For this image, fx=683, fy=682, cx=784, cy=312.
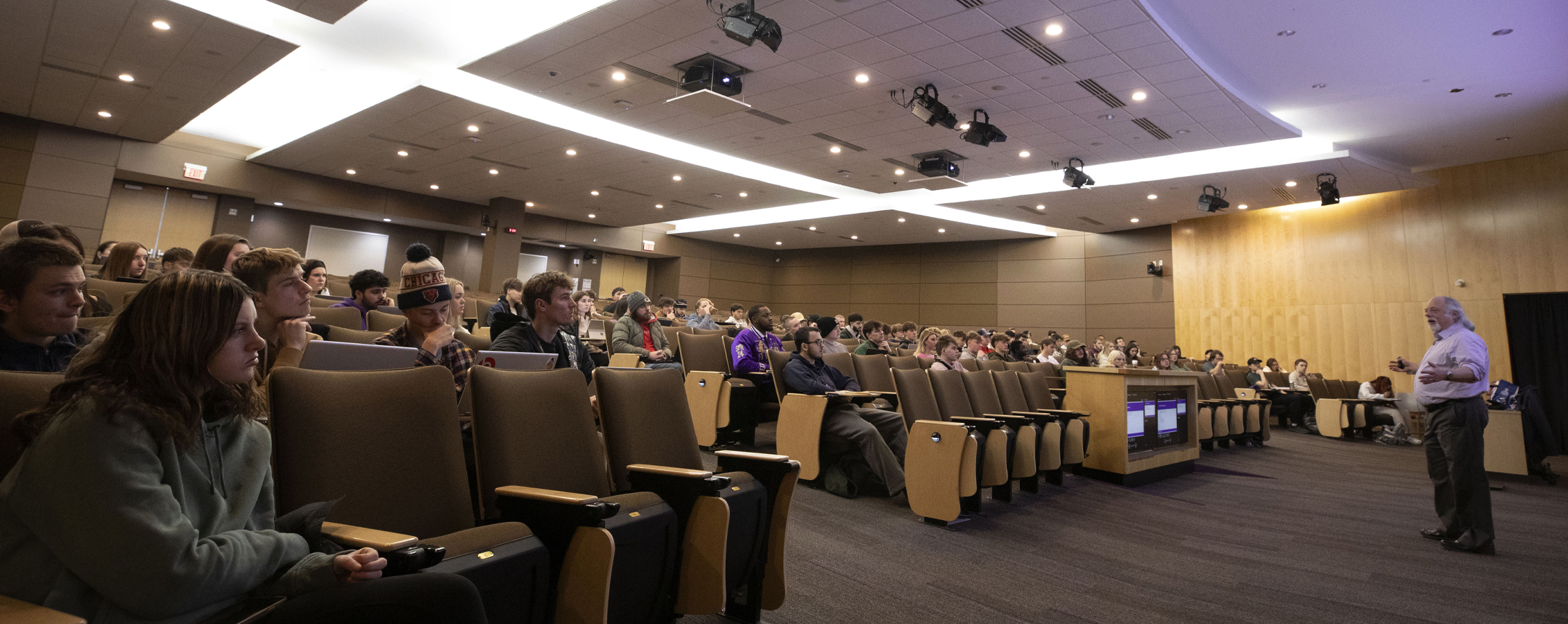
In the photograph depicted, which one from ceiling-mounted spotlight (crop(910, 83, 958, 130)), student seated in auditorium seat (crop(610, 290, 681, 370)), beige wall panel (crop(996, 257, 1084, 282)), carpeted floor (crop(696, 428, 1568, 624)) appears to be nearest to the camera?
carpeted floor (crop(696, 428, 1568, 624))

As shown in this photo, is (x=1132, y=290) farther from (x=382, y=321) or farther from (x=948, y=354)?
(x=382, y=321)

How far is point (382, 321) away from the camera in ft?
10.8

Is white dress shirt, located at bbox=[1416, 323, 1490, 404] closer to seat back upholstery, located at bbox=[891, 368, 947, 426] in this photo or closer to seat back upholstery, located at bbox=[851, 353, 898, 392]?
seat back upholstery, located at bbox=[891, 368, 947, 426]

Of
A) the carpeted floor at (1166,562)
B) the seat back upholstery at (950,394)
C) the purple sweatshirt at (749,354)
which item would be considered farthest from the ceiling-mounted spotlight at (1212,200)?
the purple sweatshirt at (749,354)

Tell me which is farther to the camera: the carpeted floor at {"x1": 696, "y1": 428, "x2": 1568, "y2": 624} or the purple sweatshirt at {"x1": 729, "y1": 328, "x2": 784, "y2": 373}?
the purple sweatshirt at {"x1": 729, "y1": 328, "x2": 784, "y2": 373}

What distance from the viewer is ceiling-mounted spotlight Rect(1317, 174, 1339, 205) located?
8.77 m

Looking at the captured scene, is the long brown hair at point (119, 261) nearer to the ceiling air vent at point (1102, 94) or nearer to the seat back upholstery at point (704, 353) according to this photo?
the seat back upholstery at point (704, 353)

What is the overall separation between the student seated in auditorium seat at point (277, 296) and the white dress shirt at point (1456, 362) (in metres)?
4.87

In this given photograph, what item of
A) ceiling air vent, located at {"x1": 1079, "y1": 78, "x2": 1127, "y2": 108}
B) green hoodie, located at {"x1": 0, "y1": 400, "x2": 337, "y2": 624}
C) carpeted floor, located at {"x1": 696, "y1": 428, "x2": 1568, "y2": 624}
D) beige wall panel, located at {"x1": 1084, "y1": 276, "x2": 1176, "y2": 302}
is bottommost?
carpeted floor, located at {"x1": 696, "y1": 428, "x2": 1568, "y2": 624}

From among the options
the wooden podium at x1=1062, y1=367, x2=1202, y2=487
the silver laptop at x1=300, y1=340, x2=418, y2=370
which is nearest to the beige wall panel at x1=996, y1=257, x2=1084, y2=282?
the wooden podium at x1=1062, y1=367, x2=1202, y2=487

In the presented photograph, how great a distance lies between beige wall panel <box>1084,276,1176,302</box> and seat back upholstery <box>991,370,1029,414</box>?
958 centimetres

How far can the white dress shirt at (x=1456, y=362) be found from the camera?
349 centimetres

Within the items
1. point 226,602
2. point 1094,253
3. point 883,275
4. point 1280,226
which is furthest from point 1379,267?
point 226,602

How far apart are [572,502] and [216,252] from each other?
187 cm
